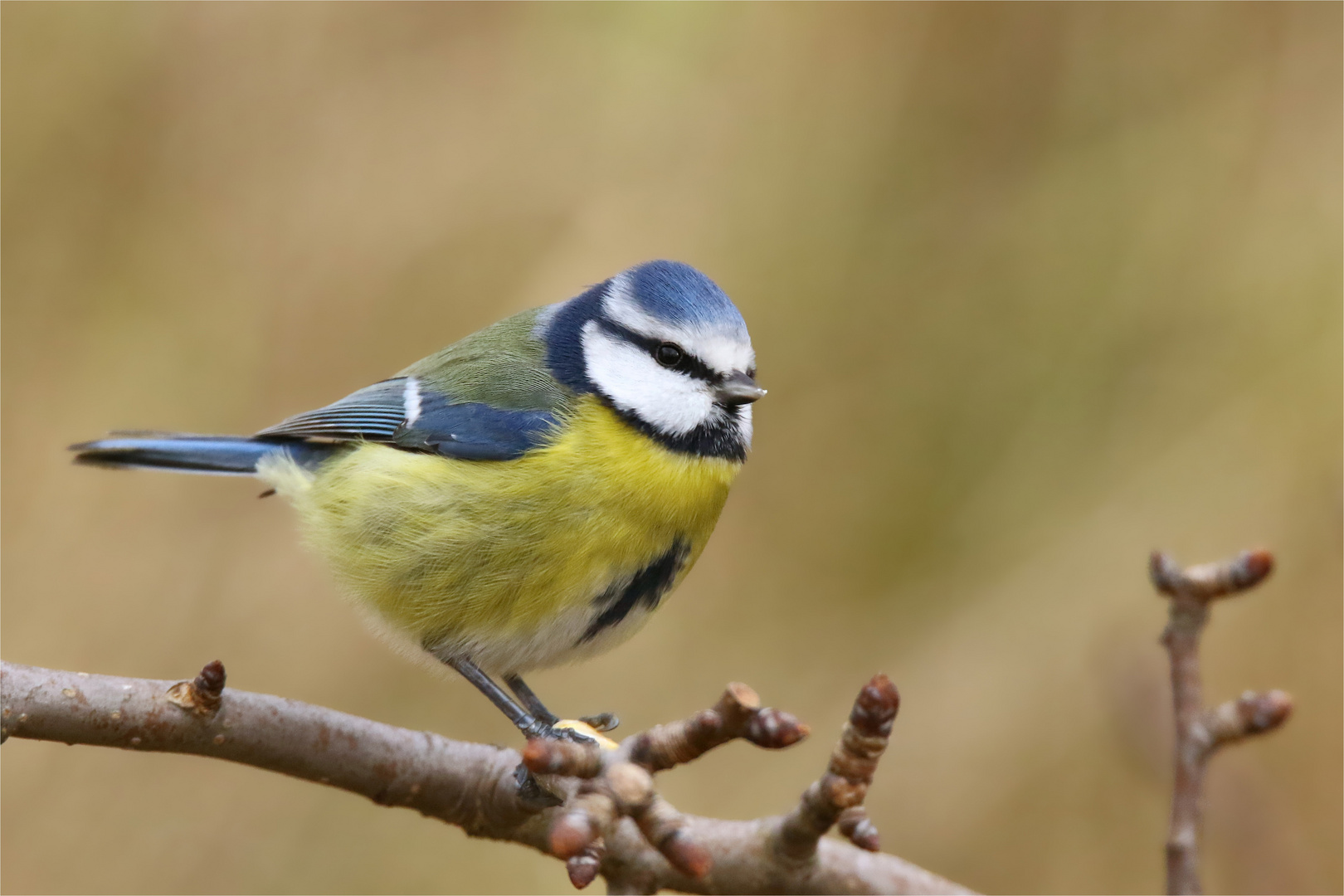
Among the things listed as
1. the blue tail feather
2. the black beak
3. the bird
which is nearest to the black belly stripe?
the bird

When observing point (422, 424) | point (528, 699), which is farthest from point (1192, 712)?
point (422, 424)

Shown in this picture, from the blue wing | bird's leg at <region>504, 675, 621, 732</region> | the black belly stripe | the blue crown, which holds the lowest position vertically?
bird's leg at <region>504, 675, 621, 732</region>

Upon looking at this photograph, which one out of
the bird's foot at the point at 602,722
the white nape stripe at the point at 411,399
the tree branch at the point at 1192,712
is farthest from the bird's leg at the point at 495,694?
the tree branch at the point at 1192,712

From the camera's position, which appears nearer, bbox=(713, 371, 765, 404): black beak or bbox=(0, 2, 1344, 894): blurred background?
bbox=(713, 371, 765, 404): black beak

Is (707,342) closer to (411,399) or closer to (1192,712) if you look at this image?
(411,399)

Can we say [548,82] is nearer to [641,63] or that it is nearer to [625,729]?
[641,63]

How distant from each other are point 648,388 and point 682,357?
0.34 feet

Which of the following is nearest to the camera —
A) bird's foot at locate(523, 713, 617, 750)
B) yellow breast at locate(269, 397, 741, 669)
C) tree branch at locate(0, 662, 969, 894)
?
tree branch at locate(0, 662, 969, 894)

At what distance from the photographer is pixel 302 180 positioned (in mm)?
3611

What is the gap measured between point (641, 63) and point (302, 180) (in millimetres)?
1146

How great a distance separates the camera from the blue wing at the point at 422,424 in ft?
7.32

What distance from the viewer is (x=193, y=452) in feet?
8.93

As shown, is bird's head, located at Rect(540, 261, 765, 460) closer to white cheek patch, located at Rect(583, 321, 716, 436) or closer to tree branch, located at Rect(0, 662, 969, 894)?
white cheek patch, located at Rect(583, 321, 716, 436)

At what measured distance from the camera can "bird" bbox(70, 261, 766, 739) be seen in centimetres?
212
